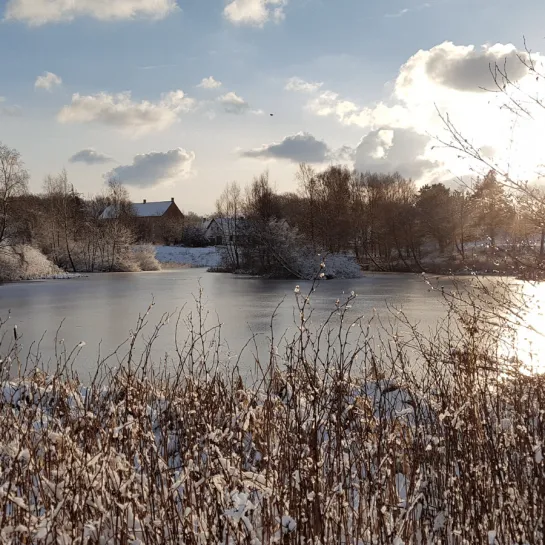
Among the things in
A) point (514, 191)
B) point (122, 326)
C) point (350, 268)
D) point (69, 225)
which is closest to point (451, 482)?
point (514, 191)

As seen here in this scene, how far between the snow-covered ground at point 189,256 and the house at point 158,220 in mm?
6642

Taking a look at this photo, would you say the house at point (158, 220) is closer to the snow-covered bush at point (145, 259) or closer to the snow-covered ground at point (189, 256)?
the snow-covered ground at point (189, 256)

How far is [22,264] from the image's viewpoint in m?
32.0

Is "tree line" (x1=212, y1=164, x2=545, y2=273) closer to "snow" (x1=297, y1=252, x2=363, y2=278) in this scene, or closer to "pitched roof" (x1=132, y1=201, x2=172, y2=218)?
"snow" (x1=297, y1=252, x2=363, y2=278)

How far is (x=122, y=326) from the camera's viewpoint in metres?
13.4

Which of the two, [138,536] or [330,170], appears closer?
[138,536]

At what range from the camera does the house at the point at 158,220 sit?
222 feet

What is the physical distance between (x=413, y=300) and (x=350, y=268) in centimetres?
1478

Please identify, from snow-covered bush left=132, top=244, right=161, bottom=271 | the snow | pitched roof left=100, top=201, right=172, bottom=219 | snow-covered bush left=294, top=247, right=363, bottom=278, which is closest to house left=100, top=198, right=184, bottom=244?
pitched roof left=100, top=201, right=172, bottom=219

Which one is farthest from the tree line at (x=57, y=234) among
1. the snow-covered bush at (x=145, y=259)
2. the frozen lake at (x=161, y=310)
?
the frozen lake at (x=161, y=310)

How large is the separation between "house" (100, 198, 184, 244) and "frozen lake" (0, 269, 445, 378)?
38832 millimetres

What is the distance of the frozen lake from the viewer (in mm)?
11344

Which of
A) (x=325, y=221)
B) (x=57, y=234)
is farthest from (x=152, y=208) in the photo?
(x=325, y=221)

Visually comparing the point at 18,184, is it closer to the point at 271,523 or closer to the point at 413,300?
the point at 413,300
